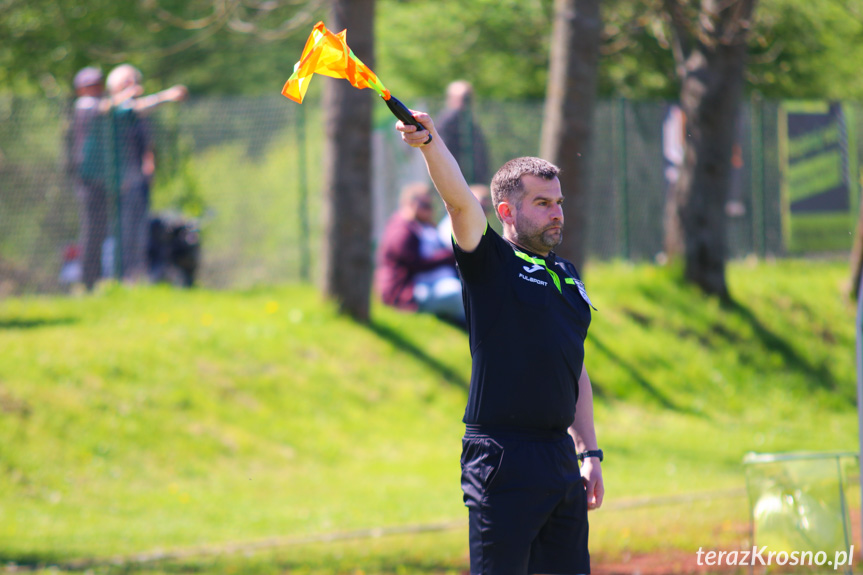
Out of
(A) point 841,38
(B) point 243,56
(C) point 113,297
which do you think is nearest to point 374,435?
(C) point 113,297

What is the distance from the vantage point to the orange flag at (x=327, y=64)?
3520 mm

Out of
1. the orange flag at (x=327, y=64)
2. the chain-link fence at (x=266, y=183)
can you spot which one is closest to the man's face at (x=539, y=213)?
the orange flag at (x=327, y=64)

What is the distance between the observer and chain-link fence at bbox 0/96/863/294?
1234 cm

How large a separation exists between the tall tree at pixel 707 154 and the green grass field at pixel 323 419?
1.55 feet

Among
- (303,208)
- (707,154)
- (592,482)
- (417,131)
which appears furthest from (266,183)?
(417,131)

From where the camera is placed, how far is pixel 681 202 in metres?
14.6

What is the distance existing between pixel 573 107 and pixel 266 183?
433 centimetres

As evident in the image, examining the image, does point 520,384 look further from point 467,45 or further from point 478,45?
point 478,45

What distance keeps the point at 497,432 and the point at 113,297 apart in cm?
897

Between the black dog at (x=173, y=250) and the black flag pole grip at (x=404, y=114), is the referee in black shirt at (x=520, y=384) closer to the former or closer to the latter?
the black flag pole grip at (x=404, y=114)

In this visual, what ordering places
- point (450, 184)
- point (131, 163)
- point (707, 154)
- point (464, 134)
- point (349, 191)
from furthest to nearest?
point (707, 154)
point (464, 134)
point (131, 163)
point (349, 191)
point (450, 184)

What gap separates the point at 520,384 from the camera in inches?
149

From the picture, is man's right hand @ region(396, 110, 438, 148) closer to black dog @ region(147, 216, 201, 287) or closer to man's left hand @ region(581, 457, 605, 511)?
man's left hand @ region(581, 457, 605, 511)

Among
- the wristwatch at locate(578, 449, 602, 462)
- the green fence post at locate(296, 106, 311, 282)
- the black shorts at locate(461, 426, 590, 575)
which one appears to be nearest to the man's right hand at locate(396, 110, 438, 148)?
the black shorts at locate(461, 426, 590, 575)
